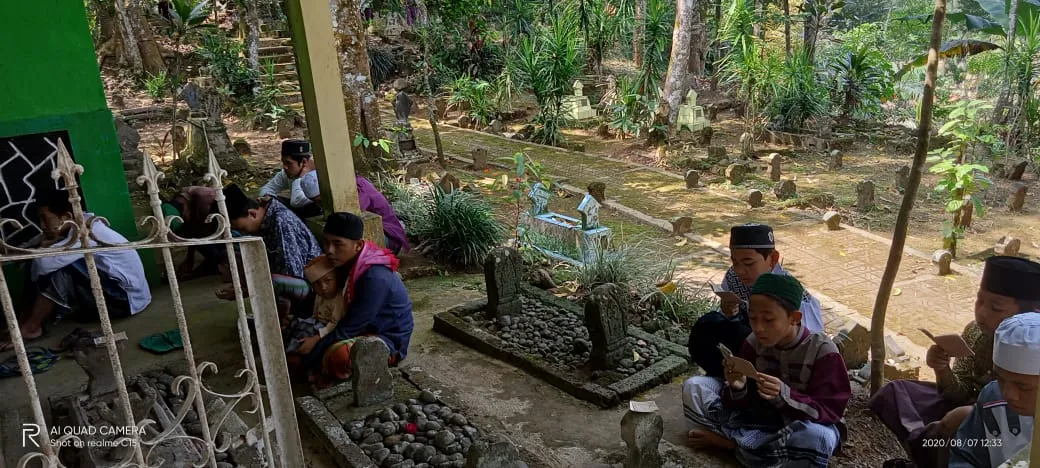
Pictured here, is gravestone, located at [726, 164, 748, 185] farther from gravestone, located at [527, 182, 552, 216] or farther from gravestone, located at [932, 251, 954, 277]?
gravestone, located at [527, 182, 552, 216]

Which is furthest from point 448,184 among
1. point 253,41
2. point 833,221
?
point 253,41

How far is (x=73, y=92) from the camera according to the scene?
502cm

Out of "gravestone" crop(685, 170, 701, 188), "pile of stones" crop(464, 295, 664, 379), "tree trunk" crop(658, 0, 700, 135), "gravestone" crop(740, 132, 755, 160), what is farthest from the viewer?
"tree trunk" crop(658, 0, 700, 135)

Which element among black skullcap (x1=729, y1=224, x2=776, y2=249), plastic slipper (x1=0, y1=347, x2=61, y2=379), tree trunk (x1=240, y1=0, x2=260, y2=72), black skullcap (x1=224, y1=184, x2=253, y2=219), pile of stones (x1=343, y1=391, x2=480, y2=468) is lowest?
pile of stones (x1=343, y1=391, x2=480, y2=468)

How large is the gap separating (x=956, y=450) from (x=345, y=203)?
3.80 meters

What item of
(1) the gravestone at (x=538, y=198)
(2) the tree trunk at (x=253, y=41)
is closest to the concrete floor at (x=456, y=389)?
(1) the gravestone at (x=538, y=198)

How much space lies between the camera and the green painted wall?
477 centimetres

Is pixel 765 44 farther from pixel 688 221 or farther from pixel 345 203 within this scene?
pixel 345 203

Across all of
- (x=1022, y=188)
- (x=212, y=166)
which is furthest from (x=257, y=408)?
(x=1022, y=188)

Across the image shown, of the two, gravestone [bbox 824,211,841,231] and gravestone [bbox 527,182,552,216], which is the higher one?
gravestone [bbox 527,182,552,216]

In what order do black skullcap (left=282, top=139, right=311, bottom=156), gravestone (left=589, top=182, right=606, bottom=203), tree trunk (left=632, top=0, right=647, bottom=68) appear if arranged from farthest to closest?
1. tree trunk (left=632, top=0, right=647, bottom=68)
2. gravestone (left=589, top=182, right=606, bottom=203)
3. black skullcap (left=282, top=139, right=311, bottom=156)

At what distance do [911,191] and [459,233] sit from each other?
Result: 3.78 metres

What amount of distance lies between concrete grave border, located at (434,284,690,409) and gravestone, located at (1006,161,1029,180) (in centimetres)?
784

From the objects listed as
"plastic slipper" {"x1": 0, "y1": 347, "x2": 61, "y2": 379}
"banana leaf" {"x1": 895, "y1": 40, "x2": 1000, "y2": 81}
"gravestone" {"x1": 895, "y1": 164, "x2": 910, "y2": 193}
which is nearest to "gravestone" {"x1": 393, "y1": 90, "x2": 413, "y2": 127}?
"plastic slipper" {"x1": 0, "y1": 347, "x2": 61, "y2": 379}
